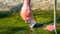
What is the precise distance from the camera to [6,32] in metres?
3.70

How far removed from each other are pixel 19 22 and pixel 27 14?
0.58 feet

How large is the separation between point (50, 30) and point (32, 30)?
255 mm

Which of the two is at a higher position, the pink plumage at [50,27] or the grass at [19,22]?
the grass at [19,22]

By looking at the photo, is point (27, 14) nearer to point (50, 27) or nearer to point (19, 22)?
point (19, 22)

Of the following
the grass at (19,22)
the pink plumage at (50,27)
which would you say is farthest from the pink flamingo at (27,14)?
the pink plumage at (50,27)

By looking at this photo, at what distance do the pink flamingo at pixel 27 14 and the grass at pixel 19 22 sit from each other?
0.05 m

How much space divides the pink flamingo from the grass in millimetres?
54

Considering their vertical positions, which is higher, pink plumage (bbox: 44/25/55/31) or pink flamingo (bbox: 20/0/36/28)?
pink flamingo (bbox: 20/0/36/28)

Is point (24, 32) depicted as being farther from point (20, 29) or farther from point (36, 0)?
point (36, 0)

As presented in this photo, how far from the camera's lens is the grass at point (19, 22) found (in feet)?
12.2

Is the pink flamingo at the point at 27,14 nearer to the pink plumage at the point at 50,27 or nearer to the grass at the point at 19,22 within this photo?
the grass at the point at 19,22

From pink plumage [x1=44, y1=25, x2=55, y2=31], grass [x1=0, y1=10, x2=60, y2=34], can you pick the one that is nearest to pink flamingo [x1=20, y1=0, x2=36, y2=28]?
grass [x1=0, y1=10, x2=60, y2=34]

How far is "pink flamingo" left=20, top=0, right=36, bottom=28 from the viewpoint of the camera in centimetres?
381

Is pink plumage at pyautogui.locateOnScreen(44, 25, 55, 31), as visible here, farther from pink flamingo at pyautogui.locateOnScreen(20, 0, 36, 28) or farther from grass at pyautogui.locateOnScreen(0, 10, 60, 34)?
pink flamingo at pyautogui.locateOnScreen(20, 0, 36, 28)
